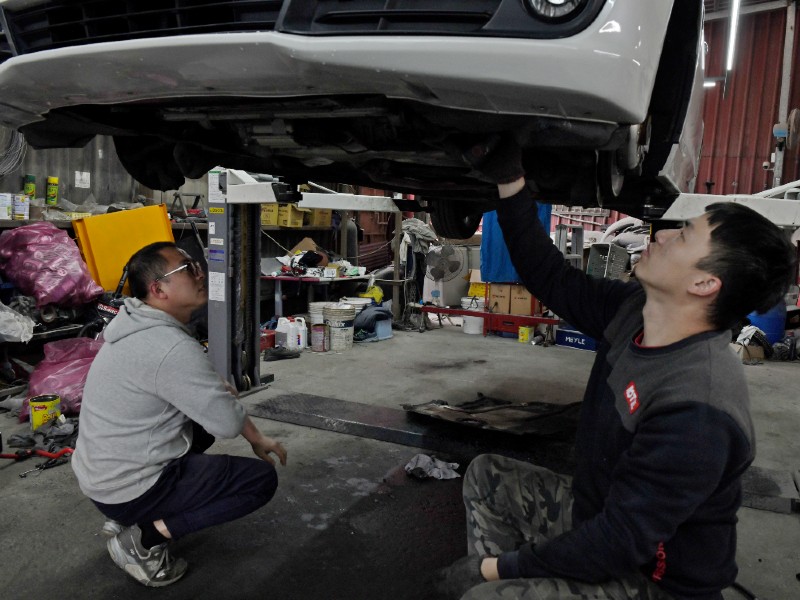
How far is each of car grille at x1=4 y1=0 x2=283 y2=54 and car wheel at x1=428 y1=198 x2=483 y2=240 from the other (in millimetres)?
2119

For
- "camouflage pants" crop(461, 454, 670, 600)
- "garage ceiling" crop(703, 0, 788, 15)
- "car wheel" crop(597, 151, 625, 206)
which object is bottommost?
"camouflage pants" crop(461, 454, 670, 600)

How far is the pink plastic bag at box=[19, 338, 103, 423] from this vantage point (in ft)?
11.2

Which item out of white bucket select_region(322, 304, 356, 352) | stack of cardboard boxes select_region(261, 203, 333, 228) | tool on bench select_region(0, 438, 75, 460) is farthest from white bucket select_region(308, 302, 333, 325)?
tool on bench select_region(0, 438, 75, 460)

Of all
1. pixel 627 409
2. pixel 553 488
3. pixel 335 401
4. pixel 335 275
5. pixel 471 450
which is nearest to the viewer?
pixel 627 409

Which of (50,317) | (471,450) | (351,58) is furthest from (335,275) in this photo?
(351,58)

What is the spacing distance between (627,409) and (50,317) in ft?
12.7

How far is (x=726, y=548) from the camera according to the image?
1.14 meters

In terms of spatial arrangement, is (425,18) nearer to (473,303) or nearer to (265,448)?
(265,448)

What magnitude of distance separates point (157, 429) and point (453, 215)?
2.13 metres

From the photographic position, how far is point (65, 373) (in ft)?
11.6

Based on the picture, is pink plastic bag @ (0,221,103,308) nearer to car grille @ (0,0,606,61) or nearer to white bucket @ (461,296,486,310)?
car grille @ (0,0,606,61)

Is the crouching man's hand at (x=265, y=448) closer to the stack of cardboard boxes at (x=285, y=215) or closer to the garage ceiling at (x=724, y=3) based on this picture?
the stack of cardboard boxes at (x=285, y=215)

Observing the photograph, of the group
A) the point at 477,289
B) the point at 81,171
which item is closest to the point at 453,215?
the point at 81,171

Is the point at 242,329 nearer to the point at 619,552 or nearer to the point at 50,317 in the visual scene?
the point at 50,317
